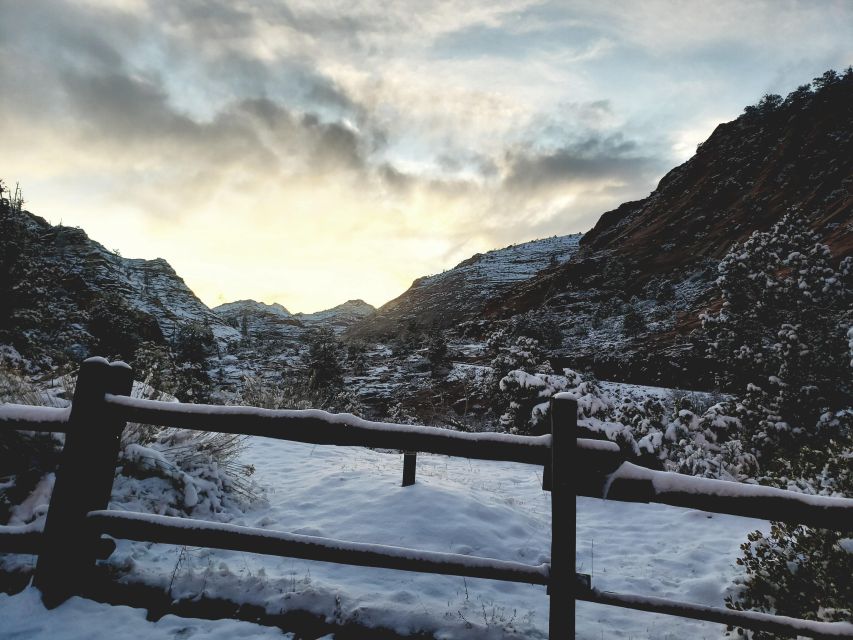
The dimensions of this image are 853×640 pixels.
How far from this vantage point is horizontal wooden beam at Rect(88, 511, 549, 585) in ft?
9.32

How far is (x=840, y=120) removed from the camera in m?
51.6

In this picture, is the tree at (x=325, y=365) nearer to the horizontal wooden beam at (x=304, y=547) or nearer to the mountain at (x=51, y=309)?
the mountain at (x=51, y=309)

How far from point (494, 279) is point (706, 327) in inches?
2819

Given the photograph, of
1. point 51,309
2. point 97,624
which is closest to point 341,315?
point 51,309

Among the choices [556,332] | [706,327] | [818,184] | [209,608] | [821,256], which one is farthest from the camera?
[818,184]

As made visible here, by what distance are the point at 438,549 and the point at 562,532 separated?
101 inches

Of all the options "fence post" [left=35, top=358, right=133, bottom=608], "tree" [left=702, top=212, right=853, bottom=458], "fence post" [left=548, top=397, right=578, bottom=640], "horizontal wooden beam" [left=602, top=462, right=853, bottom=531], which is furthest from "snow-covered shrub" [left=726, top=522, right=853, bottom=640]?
"tree" [left=702, top=212, right=853, bottom=458]

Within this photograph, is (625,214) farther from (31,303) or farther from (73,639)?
(73,639)

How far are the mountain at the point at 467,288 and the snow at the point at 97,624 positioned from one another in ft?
184

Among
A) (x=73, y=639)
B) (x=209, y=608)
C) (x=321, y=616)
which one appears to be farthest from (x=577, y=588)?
(x=73, y=639)

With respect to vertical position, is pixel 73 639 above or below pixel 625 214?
below

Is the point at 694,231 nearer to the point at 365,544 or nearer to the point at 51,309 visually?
the point at 51,309

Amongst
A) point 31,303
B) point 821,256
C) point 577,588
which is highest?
point 821,256

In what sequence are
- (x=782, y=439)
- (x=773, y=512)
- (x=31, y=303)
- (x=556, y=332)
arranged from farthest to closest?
(x=556, y=332), (x=31, y=303), (x=782, y=439), (x=773, y=512)
